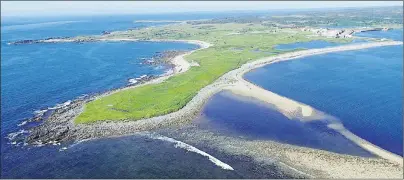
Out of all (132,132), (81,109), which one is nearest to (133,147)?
(132,132)

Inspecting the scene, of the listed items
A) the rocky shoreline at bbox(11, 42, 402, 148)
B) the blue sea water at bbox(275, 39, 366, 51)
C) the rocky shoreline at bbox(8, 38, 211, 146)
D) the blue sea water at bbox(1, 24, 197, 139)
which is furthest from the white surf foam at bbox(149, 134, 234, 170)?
the blue sea water at bbox(275, 39, 366, 51)

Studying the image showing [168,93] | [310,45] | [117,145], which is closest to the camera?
[117,145]

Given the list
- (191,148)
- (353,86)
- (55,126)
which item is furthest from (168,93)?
(353,86)

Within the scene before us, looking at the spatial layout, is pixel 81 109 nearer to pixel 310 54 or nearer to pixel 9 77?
pixel 9 77

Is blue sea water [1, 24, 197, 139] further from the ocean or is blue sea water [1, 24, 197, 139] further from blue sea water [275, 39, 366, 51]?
blue sea water [275, 39, 366, 51]

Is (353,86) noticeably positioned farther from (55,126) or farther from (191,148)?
(55,126)

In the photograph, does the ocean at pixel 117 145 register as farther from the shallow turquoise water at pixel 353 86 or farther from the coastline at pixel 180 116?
the coastline at pixel 180 116

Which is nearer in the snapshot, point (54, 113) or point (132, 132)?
point (132, 132)

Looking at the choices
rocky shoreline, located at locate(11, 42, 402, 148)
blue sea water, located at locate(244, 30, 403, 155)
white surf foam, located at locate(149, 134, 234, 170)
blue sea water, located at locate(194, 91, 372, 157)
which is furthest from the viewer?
blue sea water, located at locate(244, 30, 403, 155)
